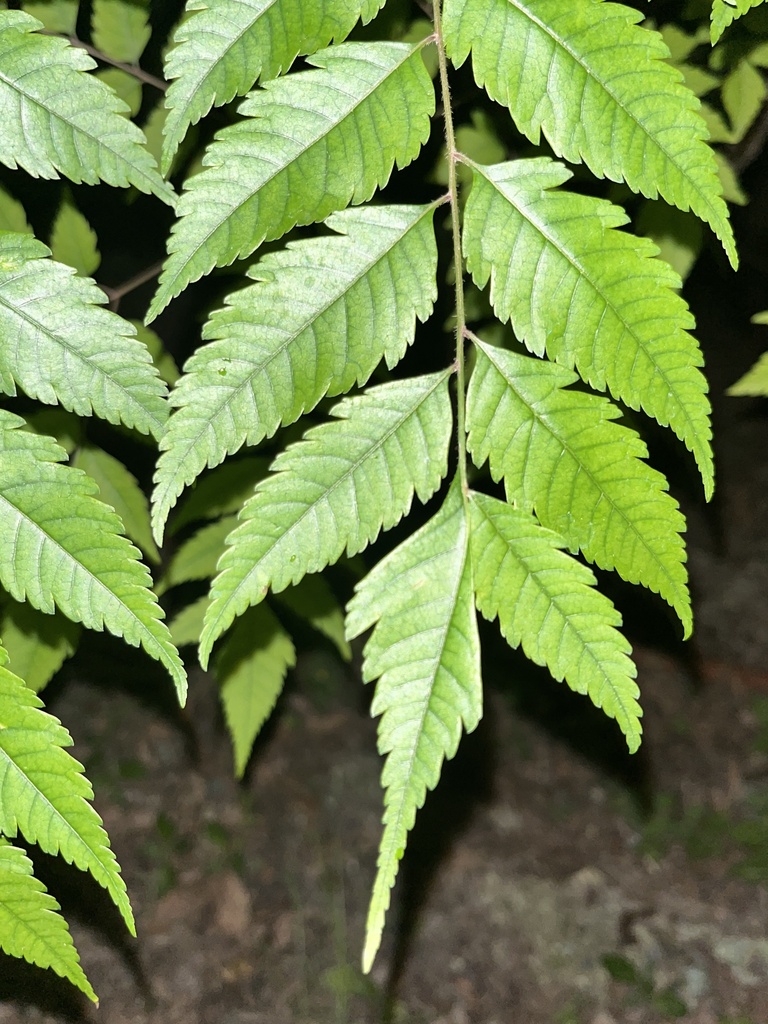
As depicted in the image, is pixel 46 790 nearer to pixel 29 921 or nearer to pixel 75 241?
pixel 29 921

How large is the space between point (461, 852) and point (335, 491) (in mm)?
1545

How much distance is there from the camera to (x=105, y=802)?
81.0 inches

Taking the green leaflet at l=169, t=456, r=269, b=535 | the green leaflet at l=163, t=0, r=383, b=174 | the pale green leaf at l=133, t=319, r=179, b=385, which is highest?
the green leaflet at l=163, t=0, r=383, b=174

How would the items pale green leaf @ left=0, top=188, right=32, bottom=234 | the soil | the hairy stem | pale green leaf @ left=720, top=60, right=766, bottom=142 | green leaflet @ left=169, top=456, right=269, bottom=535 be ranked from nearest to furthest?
the hairy stem, pale green leaf @ left=0, top=188, right=32, bottom=234, pale green leaf @ left=720, top=60, right=766, bottom=142, green leaflet @ left=169, top=456, right=269, bottom=535, the soil

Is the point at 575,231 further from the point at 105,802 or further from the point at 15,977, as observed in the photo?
the point at 105,802

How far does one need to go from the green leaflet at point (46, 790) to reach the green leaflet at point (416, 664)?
0.30 metres

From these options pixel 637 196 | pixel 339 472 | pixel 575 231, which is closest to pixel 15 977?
pixel 339 472

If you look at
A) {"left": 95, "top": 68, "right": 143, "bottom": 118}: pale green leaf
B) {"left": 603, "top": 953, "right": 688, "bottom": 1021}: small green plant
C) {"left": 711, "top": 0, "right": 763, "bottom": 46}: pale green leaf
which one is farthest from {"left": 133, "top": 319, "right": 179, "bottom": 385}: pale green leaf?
{"left": 603, "top": 953, "right": 688, "bottom": 1021}: small green plant

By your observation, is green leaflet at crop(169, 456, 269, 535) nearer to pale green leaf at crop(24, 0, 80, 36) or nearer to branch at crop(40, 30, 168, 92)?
branch at crop(40, 30, 168, 92)

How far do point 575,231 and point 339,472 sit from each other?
367mm

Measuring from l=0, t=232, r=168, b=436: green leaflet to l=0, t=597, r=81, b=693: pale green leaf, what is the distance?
585mm

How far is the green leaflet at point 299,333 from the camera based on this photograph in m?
0.94

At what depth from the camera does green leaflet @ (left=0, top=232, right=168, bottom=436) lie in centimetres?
101

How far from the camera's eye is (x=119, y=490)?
61.6 inches
